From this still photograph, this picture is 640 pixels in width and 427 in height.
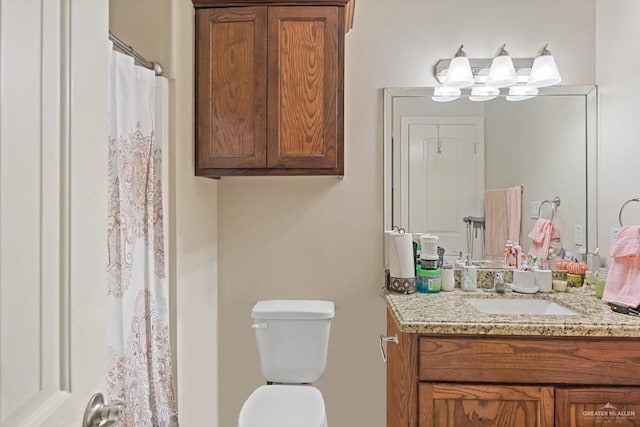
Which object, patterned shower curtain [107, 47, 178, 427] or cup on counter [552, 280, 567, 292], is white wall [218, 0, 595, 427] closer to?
patterned shower curtain [107, 47, 178, 427]

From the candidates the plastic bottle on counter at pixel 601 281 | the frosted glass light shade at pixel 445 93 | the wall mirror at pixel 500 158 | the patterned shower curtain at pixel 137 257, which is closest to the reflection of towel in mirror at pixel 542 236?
the wall mirror at pixel 500 158

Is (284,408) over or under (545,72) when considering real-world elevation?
under

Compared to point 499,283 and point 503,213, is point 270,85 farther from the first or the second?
point 499,283

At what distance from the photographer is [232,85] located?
6.13 ft

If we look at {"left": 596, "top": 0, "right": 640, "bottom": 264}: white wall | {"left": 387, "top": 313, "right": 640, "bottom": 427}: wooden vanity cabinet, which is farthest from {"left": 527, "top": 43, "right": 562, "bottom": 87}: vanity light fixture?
{"left": 387, "top": 313, "right": 640, "bottom": 427}: wooden vanity cabinet

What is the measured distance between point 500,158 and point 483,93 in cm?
33

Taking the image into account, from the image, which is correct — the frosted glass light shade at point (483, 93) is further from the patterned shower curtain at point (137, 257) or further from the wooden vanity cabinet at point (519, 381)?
the patterned shower curtain at point (137, 257)

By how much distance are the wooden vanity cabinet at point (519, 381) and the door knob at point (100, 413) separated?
104 cm

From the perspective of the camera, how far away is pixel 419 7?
216cm

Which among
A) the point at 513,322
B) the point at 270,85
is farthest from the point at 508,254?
the point at 270,85

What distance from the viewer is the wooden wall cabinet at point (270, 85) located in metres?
1.85

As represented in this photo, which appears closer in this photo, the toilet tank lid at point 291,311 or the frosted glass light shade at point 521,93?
the toilet tank lid at point 291,311

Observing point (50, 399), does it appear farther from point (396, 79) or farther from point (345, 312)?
point (396, 79)

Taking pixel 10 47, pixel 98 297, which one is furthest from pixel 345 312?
pixel 10 47
